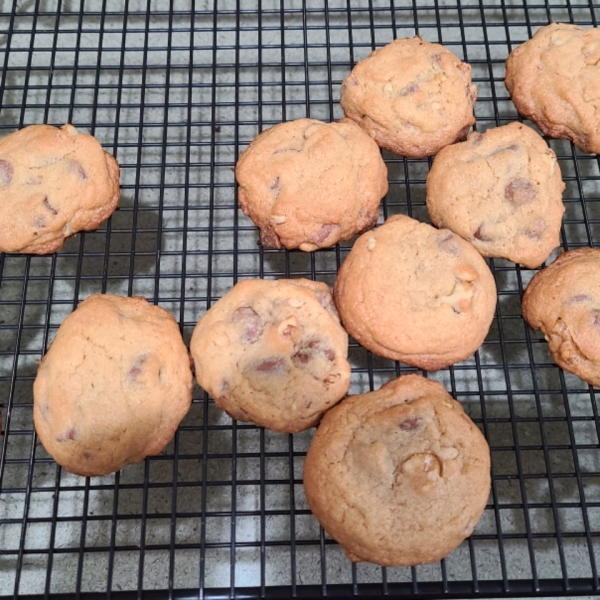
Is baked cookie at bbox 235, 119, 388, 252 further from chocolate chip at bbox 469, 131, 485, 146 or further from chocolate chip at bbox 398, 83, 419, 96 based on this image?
chocolate chip at bbox 469, 131, 485, 146

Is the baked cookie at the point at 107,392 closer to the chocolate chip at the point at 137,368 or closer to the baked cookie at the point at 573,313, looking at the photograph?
the chocolate chip at the point at 137,368

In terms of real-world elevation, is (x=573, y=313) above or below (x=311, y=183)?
below

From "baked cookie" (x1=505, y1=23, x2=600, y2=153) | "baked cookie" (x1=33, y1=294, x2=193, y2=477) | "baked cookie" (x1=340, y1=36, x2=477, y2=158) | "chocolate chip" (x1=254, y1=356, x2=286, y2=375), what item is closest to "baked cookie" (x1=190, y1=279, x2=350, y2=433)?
"chocolate chip" (x1=254, y1=356, x2=286, y2=375)

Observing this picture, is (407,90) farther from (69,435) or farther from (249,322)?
(69,435)

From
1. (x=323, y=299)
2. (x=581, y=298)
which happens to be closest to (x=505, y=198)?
(x=581, y=298)

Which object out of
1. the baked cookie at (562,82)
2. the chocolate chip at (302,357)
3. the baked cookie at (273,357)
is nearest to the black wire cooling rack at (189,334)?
the baked cookie at (562,82)

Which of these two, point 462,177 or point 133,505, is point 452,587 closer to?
point 462,177
